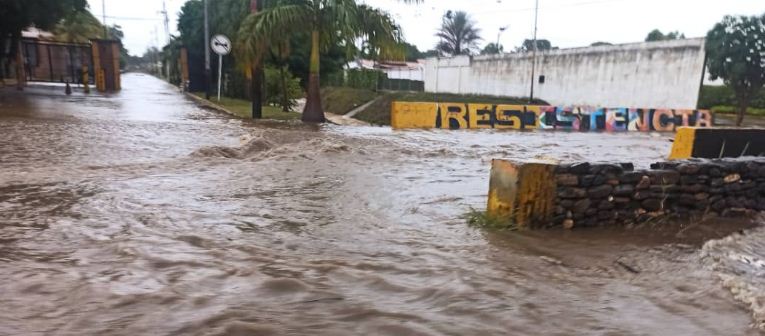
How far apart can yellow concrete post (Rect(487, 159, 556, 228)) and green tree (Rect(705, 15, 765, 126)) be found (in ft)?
63.9

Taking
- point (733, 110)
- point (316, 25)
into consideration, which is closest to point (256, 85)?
point (316, 25)

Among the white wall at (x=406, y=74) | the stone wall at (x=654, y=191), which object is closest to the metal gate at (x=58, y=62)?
the white wall at (x=406, y=74)

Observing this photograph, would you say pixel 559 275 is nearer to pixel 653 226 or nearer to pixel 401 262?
pixel 401 262

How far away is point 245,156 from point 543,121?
1425 cm

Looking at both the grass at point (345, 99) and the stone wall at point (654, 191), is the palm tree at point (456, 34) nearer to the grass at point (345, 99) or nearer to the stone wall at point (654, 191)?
the grass at point (345, 99)

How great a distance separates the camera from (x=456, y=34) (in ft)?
195

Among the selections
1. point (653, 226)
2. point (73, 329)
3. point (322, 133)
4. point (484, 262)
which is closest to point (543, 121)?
point (322, 133)

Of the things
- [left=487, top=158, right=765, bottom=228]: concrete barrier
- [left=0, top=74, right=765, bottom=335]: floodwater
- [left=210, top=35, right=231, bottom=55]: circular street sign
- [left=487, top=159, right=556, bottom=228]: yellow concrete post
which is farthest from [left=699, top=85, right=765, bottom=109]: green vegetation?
[left=487, top=159, right=556, bottom=228]: yellow concrete post

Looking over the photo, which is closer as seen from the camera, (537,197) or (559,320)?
(559,320)

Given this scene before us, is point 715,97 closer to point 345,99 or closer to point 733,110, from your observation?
point 733,110

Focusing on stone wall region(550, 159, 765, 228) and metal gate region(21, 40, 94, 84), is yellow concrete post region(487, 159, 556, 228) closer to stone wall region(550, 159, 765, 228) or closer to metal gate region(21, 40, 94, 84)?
stone wall region(550, 159, 765, 228)

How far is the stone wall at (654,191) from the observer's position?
5.75m

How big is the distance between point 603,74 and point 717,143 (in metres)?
20.7

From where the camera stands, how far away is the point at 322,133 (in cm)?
1463
